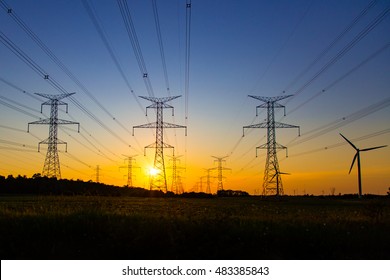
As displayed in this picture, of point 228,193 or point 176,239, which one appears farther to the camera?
point 228,193

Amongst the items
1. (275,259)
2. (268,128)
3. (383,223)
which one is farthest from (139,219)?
(268,128)

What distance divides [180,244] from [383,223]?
35.9 feet

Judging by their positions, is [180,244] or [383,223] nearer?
[180,244]

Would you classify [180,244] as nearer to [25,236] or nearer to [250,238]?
[250,238]

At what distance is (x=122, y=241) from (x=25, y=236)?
12.8 feet

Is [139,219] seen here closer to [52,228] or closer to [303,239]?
[52,228]

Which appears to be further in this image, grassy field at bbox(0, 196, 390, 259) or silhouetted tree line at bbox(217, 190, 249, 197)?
silhouetted tree line at bbox(217, 190, 249, 197)

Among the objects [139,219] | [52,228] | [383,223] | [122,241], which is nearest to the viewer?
[122,241]

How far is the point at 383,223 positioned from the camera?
70.7 feet

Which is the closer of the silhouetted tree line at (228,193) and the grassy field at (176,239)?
the grassy field at (176,239)
